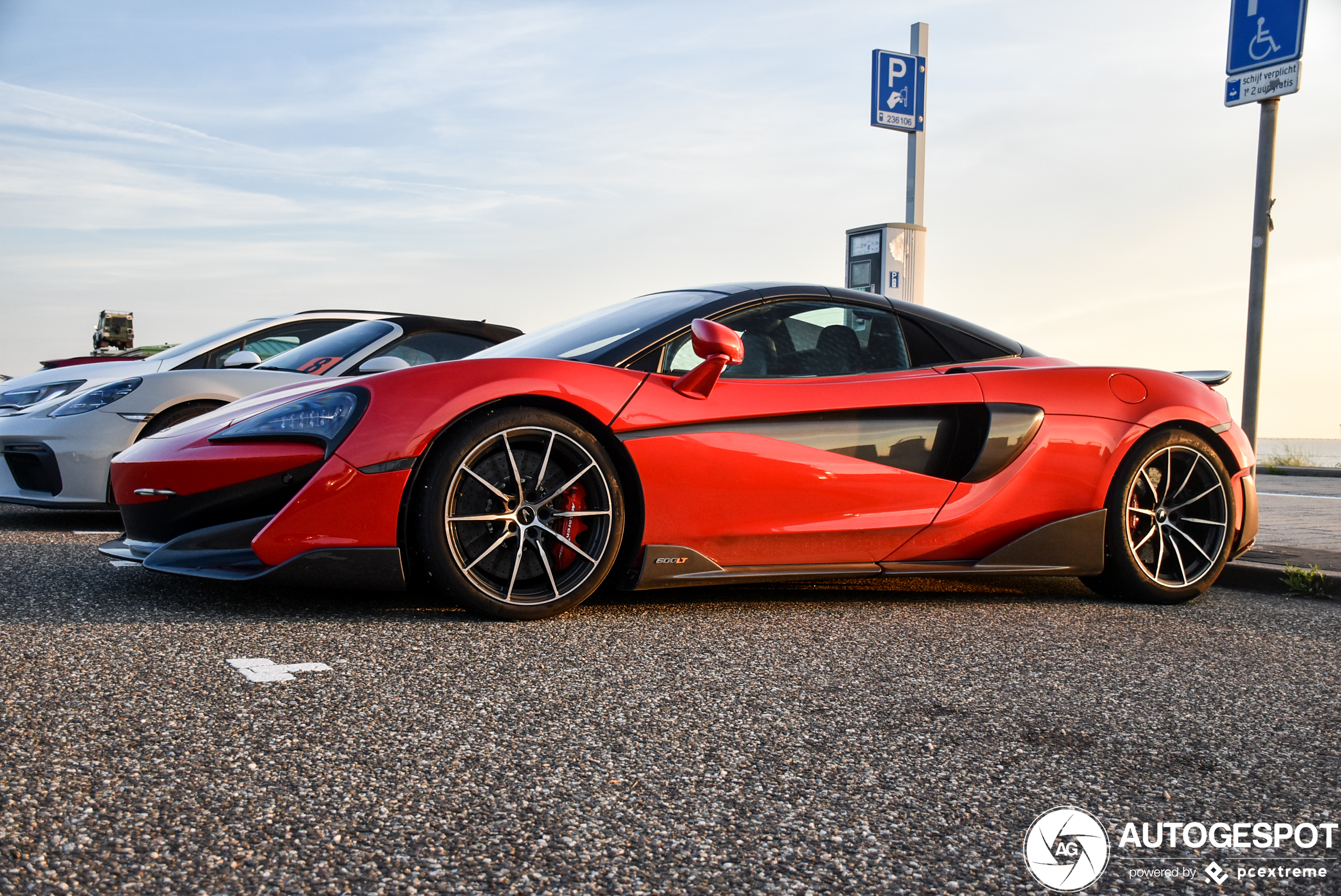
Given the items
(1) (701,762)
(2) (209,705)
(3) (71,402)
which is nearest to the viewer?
(1) (701,762)

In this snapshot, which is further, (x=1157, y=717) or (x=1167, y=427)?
(x=1167, y=427)

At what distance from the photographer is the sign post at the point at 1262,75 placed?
327 inches

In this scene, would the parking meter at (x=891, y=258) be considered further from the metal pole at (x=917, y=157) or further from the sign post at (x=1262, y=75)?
the sign post at (x=1262, y=75)

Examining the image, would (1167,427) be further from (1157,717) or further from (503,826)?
(503,826)

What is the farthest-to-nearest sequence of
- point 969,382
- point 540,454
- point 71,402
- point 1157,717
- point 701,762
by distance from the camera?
point 71,402, point 969,382, point 540,454, point 1157,717, point 701,762

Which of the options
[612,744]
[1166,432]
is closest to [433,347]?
[1166,432]

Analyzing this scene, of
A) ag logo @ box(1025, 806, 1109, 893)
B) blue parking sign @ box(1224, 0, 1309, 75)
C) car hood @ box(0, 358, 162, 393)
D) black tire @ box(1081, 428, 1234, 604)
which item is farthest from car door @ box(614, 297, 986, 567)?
blue parking sign @ box(1224, 0, 1309, 75)

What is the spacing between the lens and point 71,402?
6.14 metres

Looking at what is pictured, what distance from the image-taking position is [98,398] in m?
6.13

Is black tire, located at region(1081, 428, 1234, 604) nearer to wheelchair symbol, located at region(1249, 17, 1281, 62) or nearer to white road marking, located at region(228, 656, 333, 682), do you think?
white road marking, located at region(228, 656, 333, 682)

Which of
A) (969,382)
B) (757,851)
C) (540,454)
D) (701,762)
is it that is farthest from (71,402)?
(757,851)

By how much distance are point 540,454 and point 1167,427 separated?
2592 millimetres

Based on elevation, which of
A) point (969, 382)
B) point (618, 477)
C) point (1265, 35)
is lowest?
point (618, 477)

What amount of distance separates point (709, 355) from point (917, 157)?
8.39m
